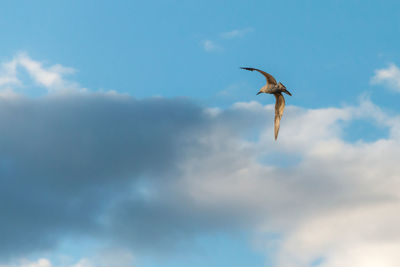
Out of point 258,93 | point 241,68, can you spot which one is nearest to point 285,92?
point 258,93

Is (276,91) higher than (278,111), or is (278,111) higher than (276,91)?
(276,91)

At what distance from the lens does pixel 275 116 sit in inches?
3216

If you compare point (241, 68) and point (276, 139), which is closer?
point (241, 68)

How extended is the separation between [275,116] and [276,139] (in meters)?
3.79

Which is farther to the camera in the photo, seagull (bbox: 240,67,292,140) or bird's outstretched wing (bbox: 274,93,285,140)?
bird's outstretched wing (bbox: 274,93,285,140)

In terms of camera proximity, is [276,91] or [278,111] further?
[278,111]

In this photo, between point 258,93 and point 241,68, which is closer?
point 241,68

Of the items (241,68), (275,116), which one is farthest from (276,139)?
(241,68)

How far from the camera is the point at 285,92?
78.6 m

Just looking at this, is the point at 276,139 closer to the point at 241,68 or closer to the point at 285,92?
the point at 285,92

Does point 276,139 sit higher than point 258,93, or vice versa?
point 258,93

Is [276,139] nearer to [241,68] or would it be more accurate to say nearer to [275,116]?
[275,116]

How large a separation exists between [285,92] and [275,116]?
4353 millimetres

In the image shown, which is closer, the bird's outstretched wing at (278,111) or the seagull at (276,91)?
the seagull at (276,91)
